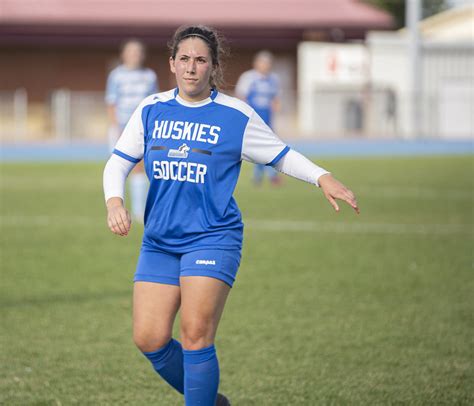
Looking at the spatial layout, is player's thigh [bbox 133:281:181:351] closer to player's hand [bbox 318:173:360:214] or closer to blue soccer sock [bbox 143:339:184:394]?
blue soccer sock [bbox 143:339:184:394]

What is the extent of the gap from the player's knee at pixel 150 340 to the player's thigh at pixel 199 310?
0.61 feet

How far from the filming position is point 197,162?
4.87 m

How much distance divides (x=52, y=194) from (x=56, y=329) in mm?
10995

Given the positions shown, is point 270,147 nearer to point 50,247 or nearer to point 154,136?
point 154,136

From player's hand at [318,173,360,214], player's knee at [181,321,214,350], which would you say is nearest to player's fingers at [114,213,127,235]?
player's knee at [181,321,214,350]

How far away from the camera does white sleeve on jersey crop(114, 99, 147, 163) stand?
5059 mm

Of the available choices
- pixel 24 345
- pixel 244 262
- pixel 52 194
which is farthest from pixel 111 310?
pixel 52 194

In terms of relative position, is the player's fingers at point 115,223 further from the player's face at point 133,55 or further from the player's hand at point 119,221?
the player's face at point 133,55

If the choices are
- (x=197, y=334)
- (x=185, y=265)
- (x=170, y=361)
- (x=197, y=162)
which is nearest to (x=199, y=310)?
(x=197, y=334)

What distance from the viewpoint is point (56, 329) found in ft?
25.2

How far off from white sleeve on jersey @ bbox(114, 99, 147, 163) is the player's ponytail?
354mm

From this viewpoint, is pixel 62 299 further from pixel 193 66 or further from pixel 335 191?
pixel 335 191

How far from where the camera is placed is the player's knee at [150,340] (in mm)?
4973

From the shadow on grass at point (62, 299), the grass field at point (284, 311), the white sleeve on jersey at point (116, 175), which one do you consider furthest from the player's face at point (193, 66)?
the shadow on grass at point (62, 299)
